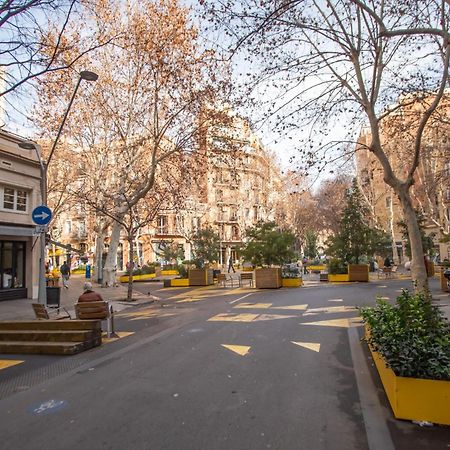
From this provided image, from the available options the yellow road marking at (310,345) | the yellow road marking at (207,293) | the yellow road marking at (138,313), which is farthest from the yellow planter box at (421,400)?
the yellow road marking at (207,293)

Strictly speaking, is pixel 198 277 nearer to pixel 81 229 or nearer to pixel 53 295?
pixel 53 295

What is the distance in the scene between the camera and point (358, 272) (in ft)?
81.1

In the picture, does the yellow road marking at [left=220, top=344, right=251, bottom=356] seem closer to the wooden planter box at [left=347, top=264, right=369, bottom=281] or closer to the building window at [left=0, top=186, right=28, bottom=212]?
the building window at [left=0, top=186, right=28, bottom=212]

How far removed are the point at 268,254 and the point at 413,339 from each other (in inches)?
712

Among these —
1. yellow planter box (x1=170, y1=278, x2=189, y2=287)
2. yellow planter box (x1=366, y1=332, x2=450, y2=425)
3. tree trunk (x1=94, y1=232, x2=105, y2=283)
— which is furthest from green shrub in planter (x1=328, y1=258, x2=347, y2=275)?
yellow planter box (x1=366, y1=332, x2=450, y2=425)

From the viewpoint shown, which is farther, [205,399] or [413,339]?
[205,399]

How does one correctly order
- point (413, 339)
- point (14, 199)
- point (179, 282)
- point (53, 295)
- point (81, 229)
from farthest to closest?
point (81, 229) < point (179, 282) < point (14, 199) < point (53, 295) < point (413, 339)

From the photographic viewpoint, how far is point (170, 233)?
208 ft

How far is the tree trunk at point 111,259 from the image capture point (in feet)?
79.7

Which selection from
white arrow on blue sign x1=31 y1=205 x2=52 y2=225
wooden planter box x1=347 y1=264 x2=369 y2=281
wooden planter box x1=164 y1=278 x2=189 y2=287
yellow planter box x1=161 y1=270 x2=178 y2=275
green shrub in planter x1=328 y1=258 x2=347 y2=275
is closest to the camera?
white arrow on blue sign x1=31 y1=205 x2=52 y2=225

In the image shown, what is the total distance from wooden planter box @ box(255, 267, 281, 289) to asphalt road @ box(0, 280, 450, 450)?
1262cm

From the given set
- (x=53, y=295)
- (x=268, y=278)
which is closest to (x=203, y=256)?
(x=268, y=278)

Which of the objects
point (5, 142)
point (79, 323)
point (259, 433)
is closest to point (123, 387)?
point (259, 433)

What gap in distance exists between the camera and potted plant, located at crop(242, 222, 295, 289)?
2198 centimetres
